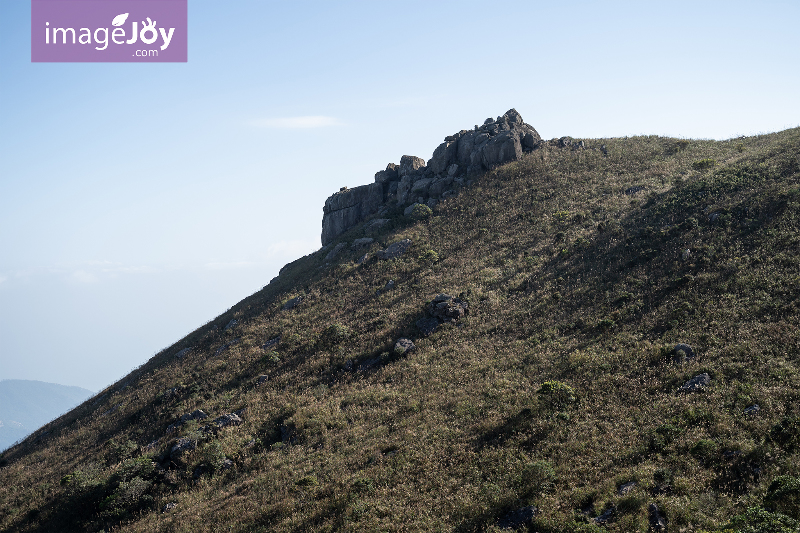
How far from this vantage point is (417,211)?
6016 centimetres

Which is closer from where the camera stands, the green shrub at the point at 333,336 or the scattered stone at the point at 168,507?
the scattered stone at the point at 168,507

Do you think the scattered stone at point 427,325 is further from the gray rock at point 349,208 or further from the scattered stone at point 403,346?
the gray rock at point 349,208

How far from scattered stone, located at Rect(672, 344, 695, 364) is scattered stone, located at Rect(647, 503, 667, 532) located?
35.8ft

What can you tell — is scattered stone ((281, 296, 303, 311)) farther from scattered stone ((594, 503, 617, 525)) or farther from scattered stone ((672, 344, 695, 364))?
scattered stone ((594, 503, 617, 525))

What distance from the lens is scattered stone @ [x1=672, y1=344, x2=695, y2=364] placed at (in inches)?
843

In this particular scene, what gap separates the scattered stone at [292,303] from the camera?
48178 millimetres

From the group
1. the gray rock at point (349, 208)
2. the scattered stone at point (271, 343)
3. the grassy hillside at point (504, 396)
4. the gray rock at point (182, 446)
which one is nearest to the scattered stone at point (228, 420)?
the grassy hillside at point (504, 396)

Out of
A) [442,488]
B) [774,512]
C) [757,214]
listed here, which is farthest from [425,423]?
[757,214]

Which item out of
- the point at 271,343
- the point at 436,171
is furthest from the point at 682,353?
the point at 436,171

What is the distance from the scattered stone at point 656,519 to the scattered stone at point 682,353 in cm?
1092

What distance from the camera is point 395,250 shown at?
172ft

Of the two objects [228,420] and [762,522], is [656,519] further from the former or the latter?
[228,420]

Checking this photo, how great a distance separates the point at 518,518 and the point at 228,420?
21.9 m

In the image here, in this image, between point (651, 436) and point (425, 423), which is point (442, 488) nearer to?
point (425, 423)
